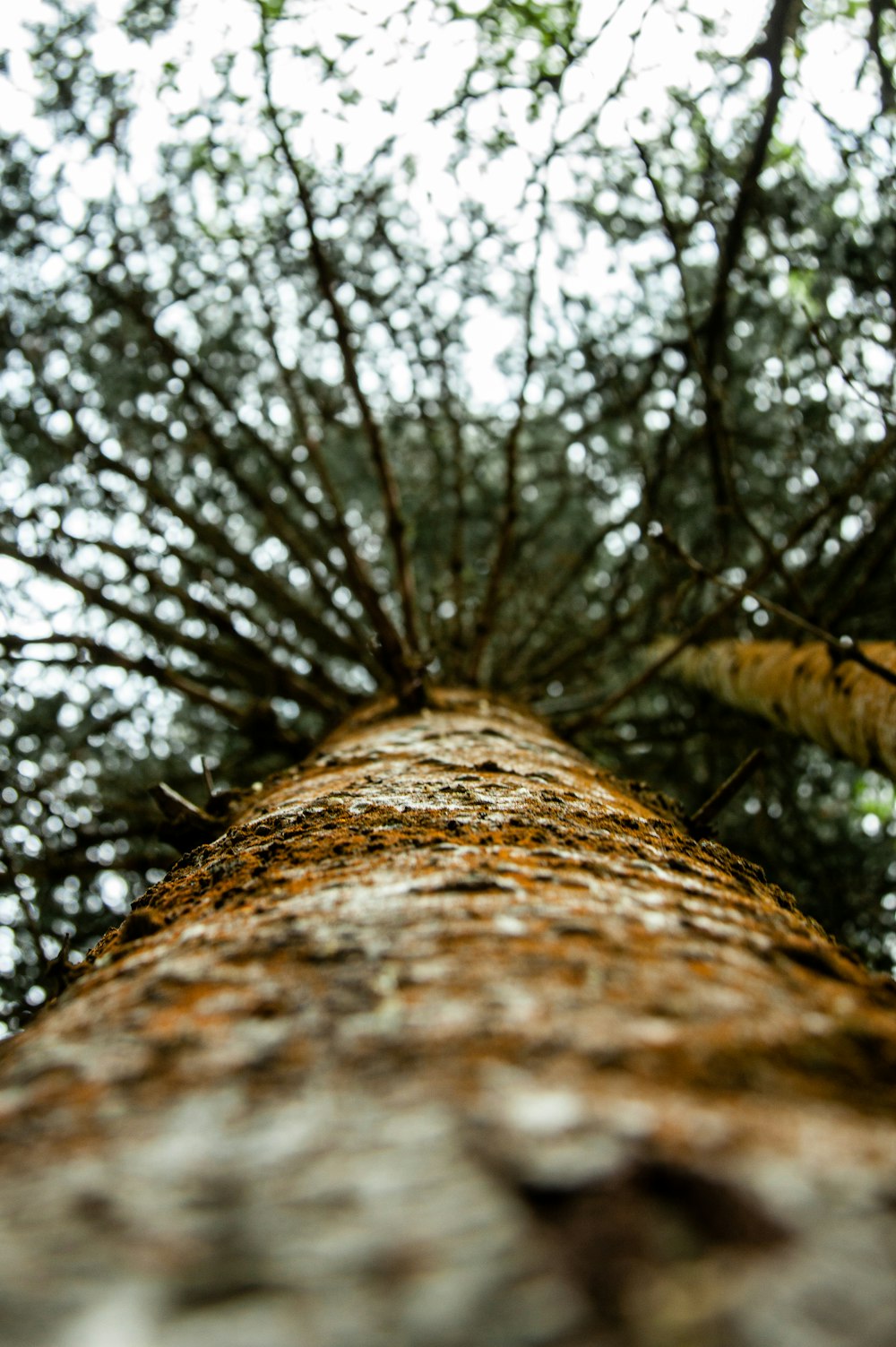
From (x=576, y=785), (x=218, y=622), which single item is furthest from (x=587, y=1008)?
(x=218, y=622)

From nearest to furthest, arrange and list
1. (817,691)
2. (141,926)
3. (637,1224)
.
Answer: (637,1224), (141,926), (817,691)

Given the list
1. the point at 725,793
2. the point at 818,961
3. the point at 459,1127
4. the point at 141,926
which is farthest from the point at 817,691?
the point at 459,1127

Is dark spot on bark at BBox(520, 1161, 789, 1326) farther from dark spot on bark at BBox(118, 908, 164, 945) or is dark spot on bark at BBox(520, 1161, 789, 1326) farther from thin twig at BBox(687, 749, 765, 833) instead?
thin twig at BBox(687, 749, 765, 833)

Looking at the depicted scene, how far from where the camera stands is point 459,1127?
0.51 meters

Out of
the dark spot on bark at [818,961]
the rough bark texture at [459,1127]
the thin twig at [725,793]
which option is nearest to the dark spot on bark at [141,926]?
the rough bark texture at [459,1127]

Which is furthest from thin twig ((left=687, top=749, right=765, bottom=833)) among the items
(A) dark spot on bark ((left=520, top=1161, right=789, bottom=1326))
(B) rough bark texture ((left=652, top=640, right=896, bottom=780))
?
(A) dark spot on bark ((left=520, top=1161, right=789, bottom=1326))

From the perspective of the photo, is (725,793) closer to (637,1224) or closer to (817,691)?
(817,691)

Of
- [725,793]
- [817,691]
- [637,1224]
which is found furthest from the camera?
[817,691]

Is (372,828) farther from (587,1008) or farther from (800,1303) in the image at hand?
(800,1303)

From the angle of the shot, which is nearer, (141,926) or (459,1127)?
(459,1127)

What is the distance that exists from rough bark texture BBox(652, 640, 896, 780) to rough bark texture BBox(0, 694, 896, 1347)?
143 cm

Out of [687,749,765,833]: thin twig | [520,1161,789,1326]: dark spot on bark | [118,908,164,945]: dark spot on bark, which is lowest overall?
[687,749,765,833]: thin twig

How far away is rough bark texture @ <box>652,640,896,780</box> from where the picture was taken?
2.23 meters

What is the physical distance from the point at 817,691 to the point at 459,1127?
2363 millimetres
